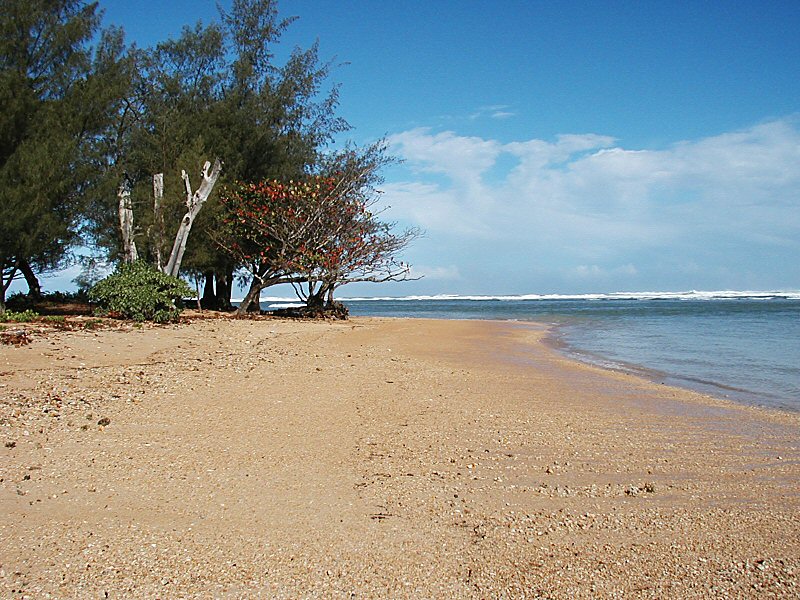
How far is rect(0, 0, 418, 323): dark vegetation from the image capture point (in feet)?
51.1

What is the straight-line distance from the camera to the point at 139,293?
52.9ft

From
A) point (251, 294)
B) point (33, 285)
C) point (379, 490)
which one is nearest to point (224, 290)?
point (251, 294)

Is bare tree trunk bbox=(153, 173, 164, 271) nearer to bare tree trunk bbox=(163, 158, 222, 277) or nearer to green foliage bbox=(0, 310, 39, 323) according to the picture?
bare tree trunk bbox=(163, 158, 222, 277)

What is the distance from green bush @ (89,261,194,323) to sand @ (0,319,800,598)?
761cm

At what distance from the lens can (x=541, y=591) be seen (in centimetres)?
307

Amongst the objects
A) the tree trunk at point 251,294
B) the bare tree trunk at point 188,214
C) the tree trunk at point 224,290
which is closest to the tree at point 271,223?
the tree trunk at point 251,294

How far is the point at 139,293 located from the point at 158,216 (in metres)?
4.04

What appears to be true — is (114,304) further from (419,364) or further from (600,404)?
(600,404)

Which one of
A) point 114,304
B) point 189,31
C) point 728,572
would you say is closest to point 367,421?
point 728,572

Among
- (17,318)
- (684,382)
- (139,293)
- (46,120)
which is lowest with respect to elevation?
(684,382)

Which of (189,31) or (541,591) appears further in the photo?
(189,31)

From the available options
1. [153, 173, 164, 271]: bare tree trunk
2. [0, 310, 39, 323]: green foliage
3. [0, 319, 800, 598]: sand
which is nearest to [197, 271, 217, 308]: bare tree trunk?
[153, 173, 164, 271]: bare tree trunk

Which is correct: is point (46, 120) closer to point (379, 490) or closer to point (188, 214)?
point (188, 214)

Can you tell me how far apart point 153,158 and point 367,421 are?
17.7 metres
